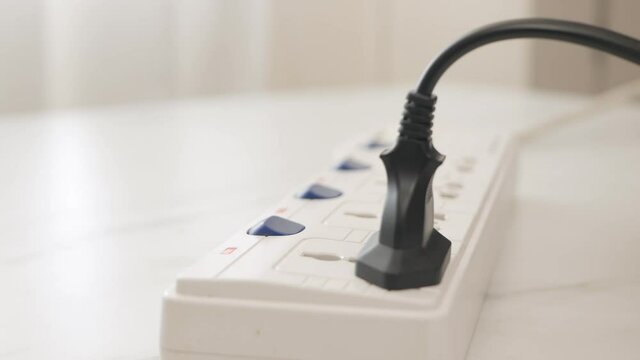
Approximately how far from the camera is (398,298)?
297 millimetres

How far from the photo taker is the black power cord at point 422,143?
321 mm

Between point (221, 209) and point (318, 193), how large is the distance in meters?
0.18

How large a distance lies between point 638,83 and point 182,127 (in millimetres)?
504

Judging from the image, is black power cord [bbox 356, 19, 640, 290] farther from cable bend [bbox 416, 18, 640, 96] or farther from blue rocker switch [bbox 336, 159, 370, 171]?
blue rocker switch [bbox 336, 159, 370, 171]

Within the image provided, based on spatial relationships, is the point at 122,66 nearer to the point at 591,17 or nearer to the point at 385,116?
the point at 385,116

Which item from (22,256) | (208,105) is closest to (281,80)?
(208,105)

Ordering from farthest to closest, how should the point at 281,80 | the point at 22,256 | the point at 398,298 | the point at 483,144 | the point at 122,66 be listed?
1. the point at 281,80
2. the point at 122,66
3. the point at 483,144
4. the point at 22,256
5. the point at 398,298

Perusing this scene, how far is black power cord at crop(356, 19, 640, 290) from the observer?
32 centimetres

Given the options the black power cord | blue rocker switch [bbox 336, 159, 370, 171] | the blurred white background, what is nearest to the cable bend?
the black power cord

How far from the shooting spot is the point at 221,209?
61 cm

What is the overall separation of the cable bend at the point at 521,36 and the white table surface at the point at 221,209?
0.11 meters

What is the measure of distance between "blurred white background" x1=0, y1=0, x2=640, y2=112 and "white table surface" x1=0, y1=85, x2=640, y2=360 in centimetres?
22

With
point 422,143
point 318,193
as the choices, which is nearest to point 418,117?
point 422,143

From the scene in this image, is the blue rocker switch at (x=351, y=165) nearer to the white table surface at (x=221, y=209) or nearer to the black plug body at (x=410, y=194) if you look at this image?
the white table surface at (x=221, y=209)
